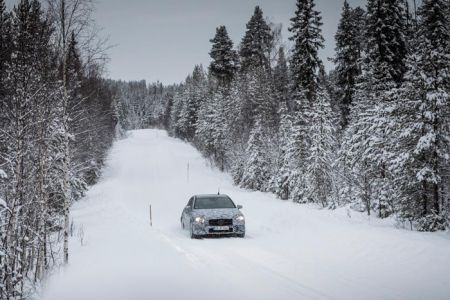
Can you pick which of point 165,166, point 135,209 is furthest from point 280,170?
point 165,166

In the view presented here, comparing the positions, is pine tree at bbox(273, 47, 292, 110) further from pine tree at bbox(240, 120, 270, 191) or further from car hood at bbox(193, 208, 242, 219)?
car hood at bbox(193, 208, 242, 219)

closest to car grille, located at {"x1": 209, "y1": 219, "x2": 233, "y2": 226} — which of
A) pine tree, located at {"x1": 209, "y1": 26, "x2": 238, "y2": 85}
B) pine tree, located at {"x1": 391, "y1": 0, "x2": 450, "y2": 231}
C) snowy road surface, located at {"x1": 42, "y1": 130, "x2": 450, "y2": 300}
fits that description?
snowy road surface, located at {"x1": 42, "y1": 130, "x2": 450, "y2": 300}

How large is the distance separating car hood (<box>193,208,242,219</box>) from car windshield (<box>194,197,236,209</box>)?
491 millimetres

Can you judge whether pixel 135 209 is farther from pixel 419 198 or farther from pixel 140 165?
pixel 140 165

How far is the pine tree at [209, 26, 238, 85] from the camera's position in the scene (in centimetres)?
5291

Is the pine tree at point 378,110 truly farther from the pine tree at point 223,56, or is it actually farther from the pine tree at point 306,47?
the pine tree at point 223,56

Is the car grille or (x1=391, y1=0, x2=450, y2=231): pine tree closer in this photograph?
(x1=391, y1=0, x2=450, y2=231): pine tree

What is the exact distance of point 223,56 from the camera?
5309 cm

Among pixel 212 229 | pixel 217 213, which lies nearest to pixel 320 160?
pixel 217 213

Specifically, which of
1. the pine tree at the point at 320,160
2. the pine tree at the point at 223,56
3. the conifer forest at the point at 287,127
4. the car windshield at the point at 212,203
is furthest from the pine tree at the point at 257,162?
the pine tree at the point at 223,56

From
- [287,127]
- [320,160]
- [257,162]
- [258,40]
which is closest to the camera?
[320,160]

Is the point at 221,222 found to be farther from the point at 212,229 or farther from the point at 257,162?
the point at 257,162

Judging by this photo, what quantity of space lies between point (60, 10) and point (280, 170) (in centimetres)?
1878

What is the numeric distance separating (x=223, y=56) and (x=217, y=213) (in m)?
41.9
